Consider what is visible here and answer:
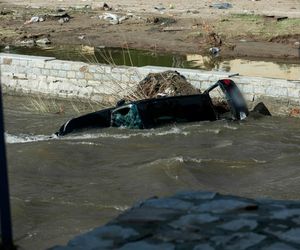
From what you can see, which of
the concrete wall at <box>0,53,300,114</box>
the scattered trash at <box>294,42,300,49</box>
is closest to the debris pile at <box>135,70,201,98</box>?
the concrete wall at <box>0,53,300,114</box>

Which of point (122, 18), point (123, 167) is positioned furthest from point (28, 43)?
point (123, 167)

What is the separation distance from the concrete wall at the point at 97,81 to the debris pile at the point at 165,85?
0.31 metres

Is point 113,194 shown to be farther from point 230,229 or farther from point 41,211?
point 230,229

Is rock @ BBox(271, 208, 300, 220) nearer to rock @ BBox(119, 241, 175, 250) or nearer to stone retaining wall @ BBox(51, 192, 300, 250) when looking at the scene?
stone retaining wall @ BBox(51, 192, 300, 250)

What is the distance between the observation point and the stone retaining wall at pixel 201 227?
5.32 metres

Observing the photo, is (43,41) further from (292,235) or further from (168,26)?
(292,235)

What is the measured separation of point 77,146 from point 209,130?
2560mm

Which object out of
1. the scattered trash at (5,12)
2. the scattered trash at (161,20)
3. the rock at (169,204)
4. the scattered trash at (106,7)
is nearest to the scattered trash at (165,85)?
the rock at (169,204)

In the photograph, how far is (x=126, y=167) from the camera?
12.7 meters

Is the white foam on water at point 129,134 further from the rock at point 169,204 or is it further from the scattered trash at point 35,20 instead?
the scattered trash at point 35,20

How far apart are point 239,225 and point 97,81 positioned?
42.0 feet

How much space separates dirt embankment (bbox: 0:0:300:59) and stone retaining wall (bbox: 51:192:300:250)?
18.0 metres

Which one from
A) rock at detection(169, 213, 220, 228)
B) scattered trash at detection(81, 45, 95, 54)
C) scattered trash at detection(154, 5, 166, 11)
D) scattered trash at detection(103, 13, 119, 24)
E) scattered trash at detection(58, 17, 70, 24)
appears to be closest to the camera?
rock at detection(169, 213, 220, 228)

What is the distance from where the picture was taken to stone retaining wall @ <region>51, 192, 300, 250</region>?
5.32 metres
